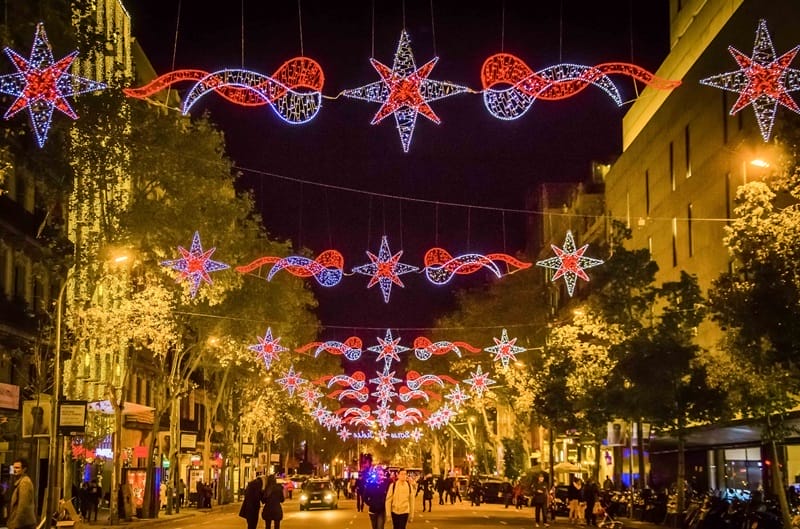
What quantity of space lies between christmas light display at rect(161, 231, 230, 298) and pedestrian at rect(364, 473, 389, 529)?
979cm

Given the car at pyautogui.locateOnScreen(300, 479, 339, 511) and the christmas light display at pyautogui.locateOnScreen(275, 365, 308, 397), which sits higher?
the christmas light display at pyautogui.locateOnScreen(275, 365, 308, 397)

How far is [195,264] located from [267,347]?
15108 mm

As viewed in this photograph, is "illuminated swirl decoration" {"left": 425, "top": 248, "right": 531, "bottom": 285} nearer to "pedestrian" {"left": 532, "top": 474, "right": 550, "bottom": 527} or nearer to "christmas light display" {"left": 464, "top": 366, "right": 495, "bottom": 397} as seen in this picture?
"pedestrian" {"left": 532, "top": 474, "right": 550, "bottom": 527}

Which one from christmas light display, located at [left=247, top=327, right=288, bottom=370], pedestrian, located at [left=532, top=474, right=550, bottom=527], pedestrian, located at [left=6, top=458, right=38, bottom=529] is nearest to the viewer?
pedestrian, located at [left=6, top=458, right=38, bottom=529]

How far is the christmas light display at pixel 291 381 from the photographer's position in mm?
63781

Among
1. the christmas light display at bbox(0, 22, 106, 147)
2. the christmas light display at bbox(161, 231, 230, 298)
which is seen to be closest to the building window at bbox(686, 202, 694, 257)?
the christmas light display at bbox(161, 231, 230, 298)

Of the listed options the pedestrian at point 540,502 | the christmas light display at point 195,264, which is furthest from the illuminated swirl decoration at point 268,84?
Answer: the pedestrian at point 540,502

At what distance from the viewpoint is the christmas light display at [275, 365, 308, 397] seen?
6378 cm

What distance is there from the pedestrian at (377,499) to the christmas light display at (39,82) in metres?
11.6

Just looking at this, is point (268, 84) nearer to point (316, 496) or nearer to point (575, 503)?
point (575, 503)

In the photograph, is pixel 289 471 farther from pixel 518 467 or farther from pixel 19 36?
pixel 19 36

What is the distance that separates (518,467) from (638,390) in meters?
42.9

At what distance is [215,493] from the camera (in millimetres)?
70000

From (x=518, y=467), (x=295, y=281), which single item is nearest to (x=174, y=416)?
(x=295, y=281)
